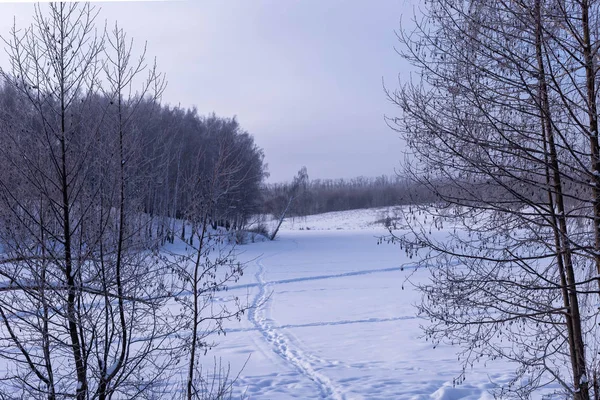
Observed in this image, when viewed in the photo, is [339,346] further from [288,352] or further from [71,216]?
[71,216]

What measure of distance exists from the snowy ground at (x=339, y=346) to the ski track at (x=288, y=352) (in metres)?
0.02

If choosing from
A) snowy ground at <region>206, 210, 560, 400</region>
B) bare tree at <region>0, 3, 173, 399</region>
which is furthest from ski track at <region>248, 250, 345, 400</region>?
bare tree at <region>0, 3, 173, 399</region>

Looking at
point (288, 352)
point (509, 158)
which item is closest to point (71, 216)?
point (509, 158)

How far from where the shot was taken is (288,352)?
11.5 meters

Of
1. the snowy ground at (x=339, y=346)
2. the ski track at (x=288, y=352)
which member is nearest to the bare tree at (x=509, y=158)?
the snowy ground at (x=339, y=346)

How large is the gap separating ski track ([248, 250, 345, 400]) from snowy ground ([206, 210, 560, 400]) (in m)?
0.02

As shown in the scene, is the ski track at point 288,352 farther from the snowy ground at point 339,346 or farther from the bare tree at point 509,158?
the bare tree at point 509,158

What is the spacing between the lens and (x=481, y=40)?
5.26m

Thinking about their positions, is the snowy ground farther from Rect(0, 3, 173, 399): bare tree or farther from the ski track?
Rect(0, 3, 173, 399): bare tree

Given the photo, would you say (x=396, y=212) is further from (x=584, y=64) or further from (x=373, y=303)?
(x=373, y=303)

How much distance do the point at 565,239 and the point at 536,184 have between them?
0.60 metres

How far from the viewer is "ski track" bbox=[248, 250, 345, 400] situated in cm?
906

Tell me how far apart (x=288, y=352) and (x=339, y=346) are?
1.28 meters

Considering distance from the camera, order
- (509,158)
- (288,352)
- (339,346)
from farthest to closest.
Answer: (339,346)
(288,352)
(509,158)
